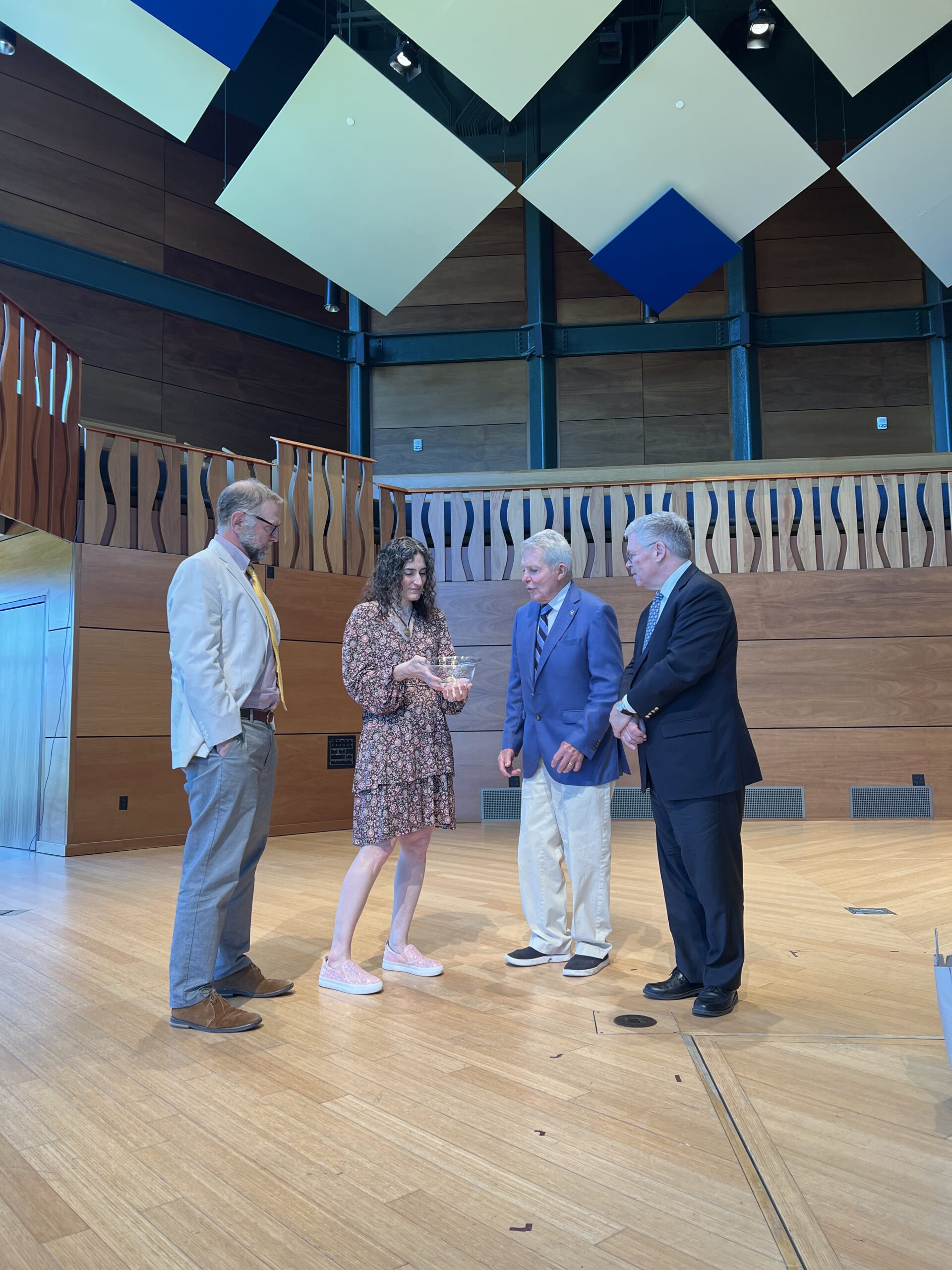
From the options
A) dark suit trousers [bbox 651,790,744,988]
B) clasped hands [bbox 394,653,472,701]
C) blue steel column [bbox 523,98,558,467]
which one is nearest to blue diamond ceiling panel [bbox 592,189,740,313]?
blue steel column [bbox 523,98,558,467]

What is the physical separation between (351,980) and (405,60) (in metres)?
8.66

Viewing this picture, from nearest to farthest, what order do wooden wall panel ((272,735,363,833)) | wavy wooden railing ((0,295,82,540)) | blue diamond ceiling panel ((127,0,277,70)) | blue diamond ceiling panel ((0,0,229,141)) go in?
wavy wooden railing ((0,295,82,540)) → blue diamond ceiling panel ((127,0,277,70)) → blue diamond ceiling panel ((0,0,229,141)) → wooden wall panel ((272,735,363,833))

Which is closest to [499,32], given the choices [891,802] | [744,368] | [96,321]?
[96,321]

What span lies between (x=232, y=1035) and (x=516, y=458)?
7.99m

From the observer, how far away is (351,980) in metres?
2.59

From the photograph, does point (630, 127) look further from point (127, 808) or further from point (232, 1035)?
point (232, 1035)

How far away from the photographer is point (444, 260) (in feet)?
32.5

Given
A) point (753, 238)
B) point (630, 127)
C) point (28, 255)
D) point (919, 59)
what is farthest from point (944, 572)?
point (28, 255)

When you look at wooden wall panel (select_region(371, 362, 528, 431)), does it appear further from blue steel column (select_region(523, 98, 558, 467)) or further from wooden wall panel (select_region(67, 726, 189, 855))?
wooden wall panel (select_region(67, 726, 189, 855))

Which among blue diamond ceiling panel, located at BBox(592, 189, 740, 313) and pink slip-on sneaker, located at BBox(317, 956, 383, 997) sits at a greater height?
blue diamond ceiling panel, located at BBox(592, 189, 740, 313)

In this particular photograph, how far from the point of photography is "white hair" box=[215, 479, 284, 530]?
2475mm

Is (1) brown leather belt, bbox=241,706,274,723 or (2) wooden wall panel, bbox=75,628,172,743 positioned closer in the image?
(1) brown leather belt, bbox=241,706,274,723

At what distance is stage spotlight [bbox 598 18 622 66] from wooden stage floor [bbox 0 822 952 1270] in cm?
891

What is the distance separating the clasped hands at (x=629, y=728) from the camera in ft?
8.21
